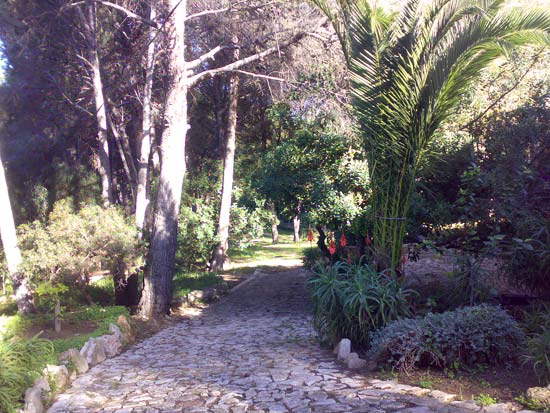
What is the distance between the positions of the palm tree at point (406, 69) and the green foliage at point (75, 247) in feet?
14.8

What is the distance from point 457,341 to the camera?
5.25 meters

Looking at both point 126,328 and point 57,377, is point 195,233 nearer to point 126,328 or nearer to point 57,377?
point 126,328

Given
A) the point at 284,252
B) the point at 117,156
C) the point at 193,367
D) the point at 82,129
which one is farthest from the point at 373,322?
the point at 284,252

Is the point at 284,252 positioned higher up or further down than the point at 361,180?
further down

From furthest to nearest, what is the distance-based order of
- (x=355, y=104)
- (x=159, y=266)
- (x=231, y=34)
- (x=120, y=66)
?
(x=120, y=66), (x=231, y=34), (x=159, y=266), (x=355, y=104)

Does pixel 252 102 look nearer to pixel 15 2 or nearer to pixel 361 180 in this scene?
pixel 15 2

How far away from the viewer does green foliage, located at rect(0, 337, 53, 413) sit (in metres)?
4.66

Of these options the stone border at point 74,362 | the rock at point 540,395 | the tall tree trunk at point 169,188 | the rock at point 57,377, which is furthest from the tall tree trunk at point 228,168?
the rock at point 540,395

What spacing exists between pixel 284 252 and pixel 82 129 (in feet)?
35.8

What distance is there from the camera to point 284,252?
24000 millimetres

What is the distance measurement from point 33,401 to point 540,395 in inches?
182

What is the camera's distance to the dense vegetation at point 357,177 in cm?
625

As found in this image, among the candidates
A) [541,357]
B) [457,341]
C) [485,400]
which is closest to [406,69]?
[457,341]

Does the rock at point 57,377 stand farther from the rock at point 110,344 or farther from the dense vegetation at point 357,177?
the rock at point 110,344
